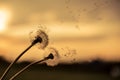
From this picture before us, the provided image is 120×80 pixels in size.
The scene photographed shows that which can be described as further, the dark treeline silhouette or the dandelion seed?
the dark treeline silhouette

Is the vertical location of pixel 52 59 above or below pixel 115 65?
above

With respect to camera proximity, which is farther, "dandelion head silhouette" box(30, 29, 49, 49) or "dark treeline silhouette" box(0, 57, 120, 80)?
"dark treeline silhouette" box(0, 57, 120, 80)

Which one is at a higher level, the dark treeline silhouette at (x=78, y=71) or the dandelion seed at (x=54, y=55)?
the dandelion seed at (x=54, y=55)

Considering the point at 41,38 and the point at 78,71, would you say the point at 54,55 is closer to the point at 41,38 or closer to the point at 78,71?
the point at 41,38

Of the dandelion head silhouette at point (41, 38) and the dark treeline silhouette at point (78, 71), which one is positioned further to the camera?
the dark treeline silhouette at point (78, 71)

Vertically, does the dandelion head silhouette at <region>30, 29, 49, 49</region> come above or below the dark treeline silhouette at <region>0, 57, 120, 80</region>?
above

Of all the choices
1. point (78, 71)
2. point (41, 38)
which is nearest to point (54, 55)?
point (41, 38)

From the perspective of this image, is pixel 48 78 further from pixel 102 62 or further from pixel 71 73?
pixel 102 62

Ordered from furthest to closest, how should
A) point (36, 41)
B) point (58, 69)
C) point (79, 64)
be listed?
1. point (58, 69)
2. point (79, 64)
3. point (36, 41)

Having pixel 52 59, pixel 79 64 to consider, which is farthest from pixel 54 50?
pixel 79 64

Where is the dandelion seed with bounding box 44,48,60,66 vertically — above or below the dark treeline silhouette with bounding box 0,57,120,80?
above

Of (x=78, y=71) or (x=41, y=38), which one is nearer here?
(x=41, y=38)
